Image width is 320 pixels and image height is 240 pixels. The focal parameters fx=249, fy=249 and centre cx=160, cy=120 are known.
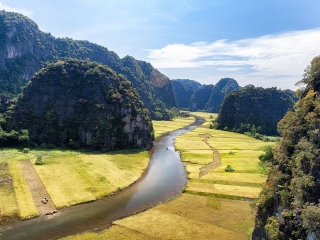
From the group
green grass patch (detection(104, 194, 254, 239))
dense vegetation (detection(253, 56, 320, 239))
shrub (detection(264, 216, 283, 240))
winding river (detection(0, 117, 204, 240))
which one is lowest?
green grass patch (detection(104, 194, 254, 239))

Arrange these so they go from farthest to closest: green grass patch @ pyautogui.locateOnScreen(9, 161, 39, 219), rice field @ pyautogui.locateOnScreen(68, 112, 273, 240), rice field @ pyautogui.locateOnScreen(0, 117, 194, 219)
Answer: rice field @ pyautogui.locateOnScreen(0, 117, 194, 219)
green grass patch @ pyautogui.locateOnScreen(9, 161, 39, 219)
rice field @ pyautogui.locateOnScreen(68, 112, 273, 240)

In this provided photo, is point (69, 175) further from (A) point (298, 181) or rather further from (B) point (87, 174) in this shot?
(A) point (298, 181)

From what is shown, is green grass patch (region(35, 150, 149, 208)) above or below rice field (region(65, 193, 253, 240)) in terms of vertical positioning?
above

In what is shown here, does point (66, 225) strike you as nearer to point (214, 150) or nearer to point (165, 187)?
point (165, 187)

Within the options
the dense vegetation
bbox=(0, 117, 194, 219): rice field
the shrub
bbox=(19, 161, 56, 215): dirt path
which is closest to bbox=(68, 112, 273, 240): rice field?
the dense vegetation

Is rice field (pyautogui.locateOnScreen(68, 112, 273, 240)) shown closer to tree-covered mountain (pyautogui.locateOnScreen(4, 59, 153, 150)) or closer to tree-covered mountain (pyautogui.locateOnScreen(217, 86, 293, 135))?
tree-covered mountain (pyautogui.locateOnScreen(4, 59, 153, 150))

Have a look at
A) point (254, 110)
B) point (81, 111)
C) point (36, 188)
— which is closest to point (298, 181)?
point (36, 188)
